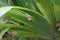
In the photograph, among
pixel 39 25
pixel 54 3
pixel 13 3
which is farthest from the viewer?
pixel 13 3

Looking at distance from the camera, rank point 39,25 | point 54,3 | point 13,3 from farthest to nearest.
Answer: point 13,3 < point 39,25 < point 54,3

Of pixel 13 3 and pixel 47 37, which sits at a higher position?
pixel 13 3

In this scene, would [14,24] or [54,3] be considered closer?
[54,3]

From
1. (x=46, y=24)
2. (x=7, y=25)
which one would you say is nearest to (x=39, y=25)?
(x=46, y=24)

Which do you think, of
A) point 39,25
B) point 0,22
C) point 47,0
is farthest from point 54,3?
point 0,22

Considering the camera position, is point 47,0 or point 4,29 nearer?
point 47,0

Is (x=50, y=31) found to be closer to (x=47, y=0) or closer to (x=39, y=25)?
(x=39, y=25)

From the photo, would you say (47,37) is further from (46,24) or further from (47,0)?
(47,0)

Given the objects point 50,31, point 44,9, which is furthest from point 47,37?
point 44,9

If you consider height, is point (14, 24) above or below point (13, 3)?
below
